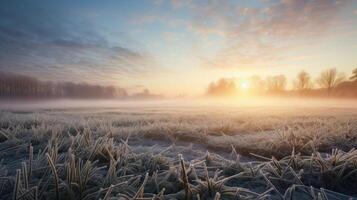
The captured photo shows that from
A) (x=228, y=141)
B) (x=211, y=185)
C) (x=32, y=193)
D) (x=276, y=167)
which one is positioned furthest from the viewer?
(x=228, y=141)

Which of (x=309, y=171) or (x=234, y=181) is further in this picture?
(x=309, y=171)

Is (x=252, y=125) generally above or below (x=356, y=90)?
below

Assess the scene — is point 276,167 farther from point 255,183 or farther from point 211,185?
point 211,185

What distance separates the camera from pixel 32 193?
183 centimetres

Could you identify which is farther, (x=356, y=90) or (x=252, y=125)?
(x=356, y=90)

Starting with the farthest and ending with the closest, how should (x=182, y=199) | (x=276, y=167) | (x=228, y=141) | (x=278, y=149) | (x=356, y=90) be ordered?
(x=356, y=90) < (x=228, y=141) < (x=278, y=149) < (x=276, y=167) < (x=182, y=199)

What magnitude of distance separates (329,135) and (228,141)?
7.57 ft

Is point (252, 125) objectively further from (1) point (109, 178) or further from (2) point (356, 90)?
(2) point (356, 90)

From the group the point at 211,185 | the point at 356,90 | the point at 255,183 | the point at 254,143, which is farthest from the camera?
the point at 356,90

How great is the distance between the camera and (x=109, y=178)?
2.21 meters

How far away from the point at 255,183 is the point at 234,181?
198 mm

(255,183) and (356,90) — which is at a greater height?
(356,90)

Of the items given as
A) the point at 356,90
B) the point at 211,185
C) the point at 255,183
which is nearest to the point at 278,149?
the point at 255,183

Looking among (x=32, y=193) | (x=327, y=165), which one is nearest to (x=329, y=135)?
(x=327, y=165)
